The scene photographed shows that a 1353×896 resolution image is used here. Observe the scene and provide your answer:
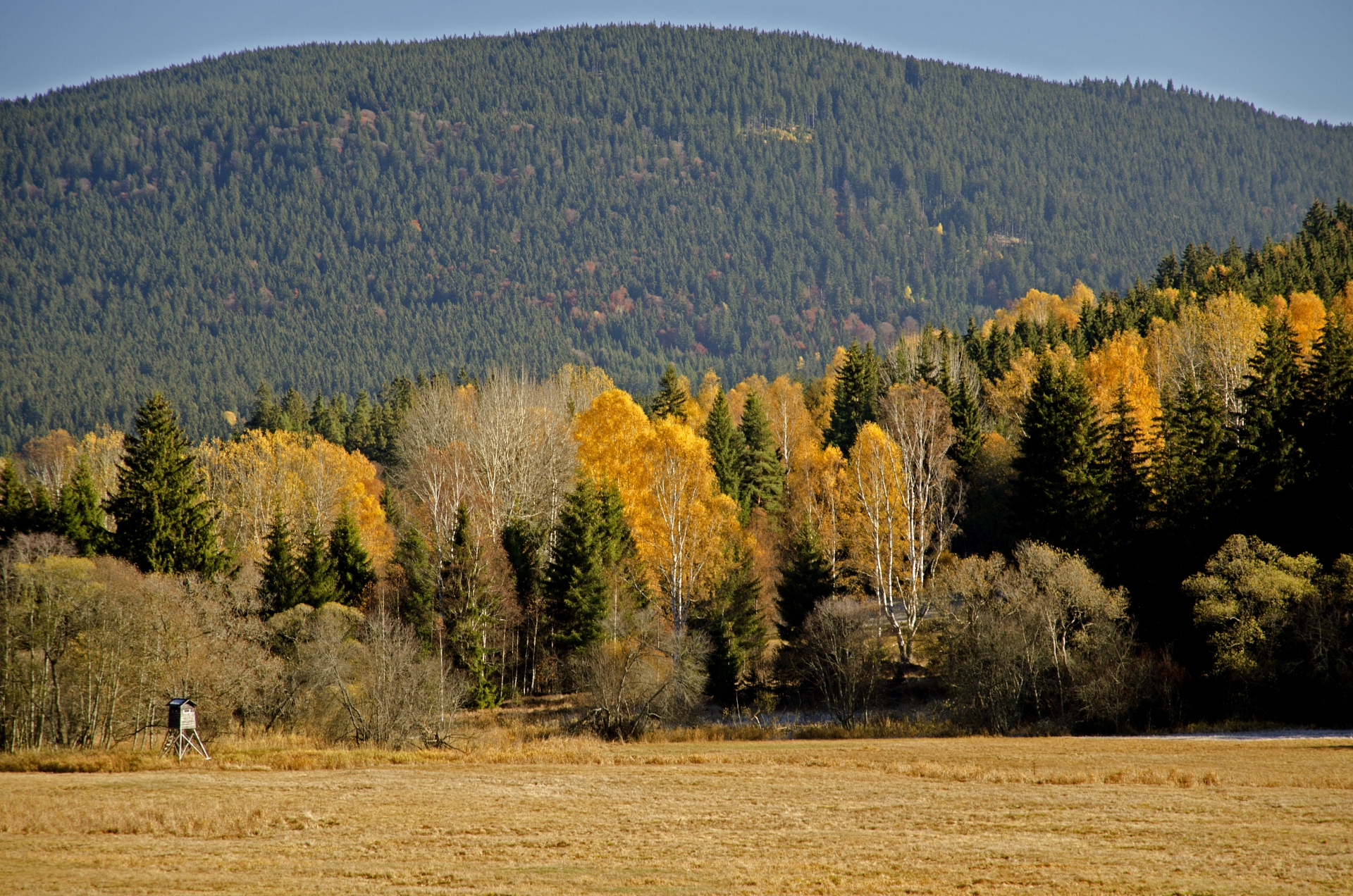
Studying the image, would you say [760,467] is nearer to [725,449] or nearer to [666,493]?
[725,449]

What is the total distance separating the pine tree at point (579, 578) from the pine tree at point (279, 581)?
44.3ft

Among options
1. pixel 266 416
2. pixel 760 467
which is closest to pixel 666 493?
pixel 760 467

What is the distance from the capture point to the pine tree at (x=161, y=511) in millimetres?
55719

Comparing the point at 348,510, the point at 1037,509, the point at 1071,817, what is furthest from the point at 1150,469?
the point at 348,510

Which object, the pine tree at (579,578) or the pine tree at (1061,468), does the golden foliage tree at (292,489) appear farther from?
the pine tree at (1061,468)

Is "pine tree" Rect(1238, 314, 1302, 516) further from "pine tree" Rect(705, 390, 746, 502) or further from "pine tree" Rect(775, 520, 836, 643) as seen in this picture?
"pine tree" Rect(705, 390, 746, 502)

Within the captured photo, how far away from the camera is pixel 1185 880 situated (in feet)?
68.3

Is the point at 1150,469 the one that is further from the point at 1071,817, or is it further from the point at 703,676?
the point at 1071,817

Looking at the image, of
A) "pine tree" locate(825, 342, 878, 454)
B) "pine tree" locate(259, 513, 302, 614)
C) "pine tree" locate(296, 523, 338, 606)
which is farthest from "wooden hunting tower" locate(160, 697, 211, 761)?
"pine tree" locate(825, 342, 878, 454)

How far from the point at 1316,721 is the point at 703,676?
2646 centimetres

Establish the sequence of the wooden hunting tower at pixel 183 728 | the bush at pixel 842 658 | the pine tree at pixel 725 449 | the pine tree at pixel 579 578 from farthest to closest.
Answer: the pine tree at pixel 725 449, the pine tree at pixel 579 578, the bush at pixel 842 658, the wooden hunting tower at pixel 183 728

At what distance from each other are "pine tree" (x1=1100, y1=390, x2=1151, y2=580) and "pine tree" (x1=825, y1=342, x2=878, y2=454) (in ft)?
96.5

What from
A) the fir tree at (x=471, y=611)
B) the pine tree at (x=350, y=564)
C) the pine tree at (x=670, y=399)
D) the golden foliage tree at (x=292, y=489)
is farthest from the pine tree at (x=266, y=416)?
the fir tree at (x=471, y=611)

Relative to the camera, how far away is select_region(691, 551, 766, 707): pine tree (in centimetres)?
5712
